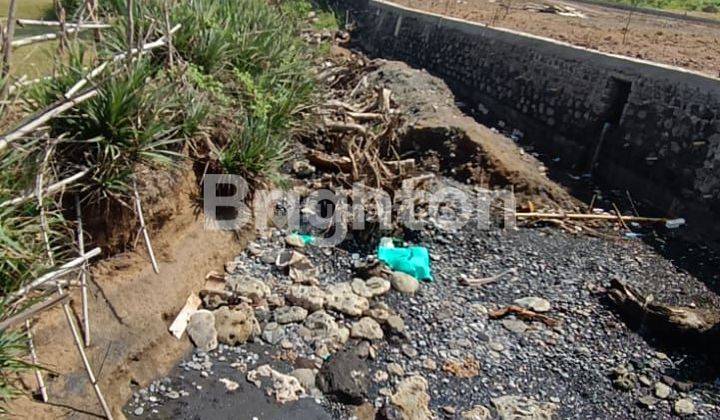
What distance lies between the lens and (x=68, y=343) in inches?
168

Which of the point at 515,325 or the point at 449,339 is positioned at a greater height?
the point at 515,325

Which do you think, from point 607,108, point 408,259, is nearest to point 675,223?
point 607,108

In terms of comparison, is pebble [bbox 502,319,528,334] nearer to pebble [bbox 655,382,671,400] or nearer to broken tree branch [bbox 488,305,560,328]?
broken tree branch [bbox 488,305,560,328]

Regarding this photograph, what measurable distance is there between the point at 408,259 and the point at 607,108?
444 cm

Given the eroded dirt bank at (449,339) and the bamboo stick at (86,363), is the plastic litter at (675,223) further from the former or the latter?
the bamboo stick at (86,363)

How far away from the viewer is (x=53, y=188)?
4250mm

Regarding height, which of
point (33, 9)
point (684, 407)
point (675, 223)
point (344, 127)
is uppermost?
point (33, 9)

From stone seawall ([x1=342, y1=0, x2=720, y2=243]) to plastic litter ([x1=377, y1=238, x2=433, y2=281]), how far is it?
12.3 ft

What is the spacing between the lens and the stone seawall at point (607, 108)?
7332 mm

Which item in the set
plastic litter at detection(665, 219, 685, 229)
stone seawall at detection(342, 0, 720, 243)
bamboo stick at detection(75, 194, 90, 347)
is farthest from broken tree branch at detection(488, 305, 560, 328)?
bamboo stick at detection(75, 194, 90, 347)

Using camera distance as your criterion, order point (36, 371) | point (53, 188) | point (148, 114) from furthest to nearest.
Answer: point (148, 114) → point (53, 188) → point (36, 371)

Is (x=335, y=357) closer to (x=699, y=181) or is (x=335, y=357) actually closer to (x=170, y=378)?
(x=170, y=378)

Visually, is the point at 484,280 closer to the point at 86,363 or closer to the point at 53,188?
the point at 86,363

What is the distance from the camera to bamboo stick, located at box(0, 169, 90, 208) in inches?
151
